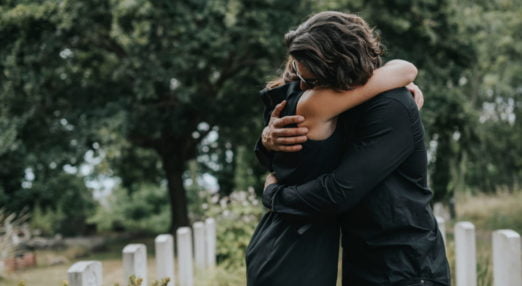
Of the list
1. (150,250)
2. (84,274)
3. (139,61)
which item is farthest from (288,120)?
(150,250)

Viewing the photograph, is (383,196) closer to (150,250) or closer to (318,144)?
(318,144)

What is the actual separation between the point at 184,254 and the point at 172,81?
836 cm

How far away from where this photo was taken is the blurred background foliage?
9.24m

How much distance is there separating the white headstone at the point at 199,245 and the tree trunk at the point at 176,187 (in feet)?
29.0

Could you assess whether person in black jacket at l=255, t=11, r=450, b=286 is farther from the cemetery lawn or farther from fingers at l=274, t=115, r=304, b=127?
the cemetery lawn

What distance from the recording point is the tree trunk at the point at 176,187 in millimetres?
14188

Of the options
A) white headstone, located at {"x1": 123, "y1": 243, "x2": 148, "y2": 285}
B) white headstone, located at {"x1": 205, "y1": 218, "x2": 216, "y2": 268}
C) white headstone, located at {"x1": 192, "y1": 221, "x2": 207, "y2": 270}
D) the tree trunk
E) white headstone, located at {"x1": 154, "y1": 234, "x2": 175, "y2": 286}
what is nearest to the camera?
white headstone, located at {"x1": 123, "y1": 243, "x2": 148, "y2": 285}

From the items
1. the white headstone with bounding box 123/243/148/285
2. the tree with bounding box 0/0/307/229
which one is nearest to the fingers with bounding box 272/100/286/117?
the white headstone with bounding box 123/243/148/285

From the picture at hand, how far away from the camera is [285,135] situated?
6.02 feet

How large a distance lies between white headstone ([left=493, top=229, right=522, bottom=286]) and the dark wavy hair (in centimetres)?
175

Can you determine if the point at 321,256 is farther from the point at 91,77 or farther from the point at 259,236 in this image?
the point at 91,77

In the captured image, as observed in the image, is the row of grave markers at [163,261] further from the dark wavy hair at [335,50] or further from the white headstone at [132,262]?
the dark wavy hair at [335,50]

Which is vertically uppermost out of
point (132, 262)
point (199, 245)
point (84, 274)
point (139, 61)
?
point (139, 61)

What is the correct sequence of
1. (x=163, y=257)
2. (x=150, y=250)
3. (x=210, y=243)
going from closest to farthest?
1. (x=163, y=257)
2. (x=210, y=243)
3. (x=150, y=250)
